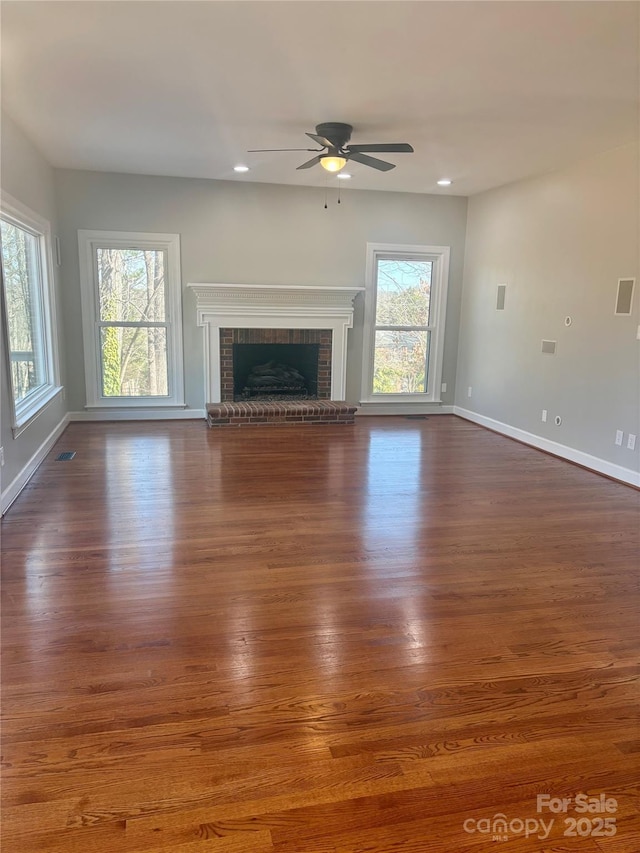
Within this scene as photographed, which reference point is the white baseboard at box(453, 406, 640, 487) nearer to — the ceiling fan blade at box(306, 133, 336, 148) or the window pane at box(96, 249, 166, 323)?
the ceiling fan blade at box(306, 133, 336, 148)

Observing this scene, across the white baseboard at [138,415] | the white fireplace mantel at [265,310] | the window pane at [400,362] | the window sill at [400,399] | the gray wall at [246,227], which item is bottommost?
the white baseboard at [138,415]

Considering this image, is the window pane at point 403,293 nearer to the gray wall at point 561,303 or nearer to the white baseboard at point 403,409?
the gray wall at point 561,303

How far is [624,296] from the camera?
4.46m

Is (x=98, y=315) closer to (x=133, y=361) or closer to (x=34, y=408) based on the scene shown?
(x=133, y=361)

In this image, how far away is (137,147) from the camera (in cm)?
472

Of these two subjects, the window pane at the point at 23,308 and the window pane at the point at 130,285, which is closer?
the window pane at the point at 23,308

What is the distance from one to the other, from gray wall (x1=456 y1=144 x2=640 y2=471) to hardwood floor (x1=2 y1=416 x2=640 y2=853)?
43.8 inches

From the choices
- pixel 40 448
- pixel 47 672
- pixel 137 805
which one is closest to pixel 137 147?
pixel 40 448

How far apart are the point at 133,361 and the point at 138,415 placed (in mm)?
619

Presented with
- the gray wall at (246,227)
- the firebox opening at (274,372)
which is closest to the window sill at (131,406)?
the gray wall at (246,227)

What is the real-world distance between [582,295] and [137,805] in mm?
4925

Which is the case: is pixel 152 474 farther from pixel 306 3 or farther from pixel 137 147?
pixel 306 3

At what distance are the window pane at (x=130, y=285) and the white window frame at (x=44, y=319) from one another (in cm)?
71

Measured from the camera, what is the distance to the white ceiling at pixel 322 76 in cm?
252
